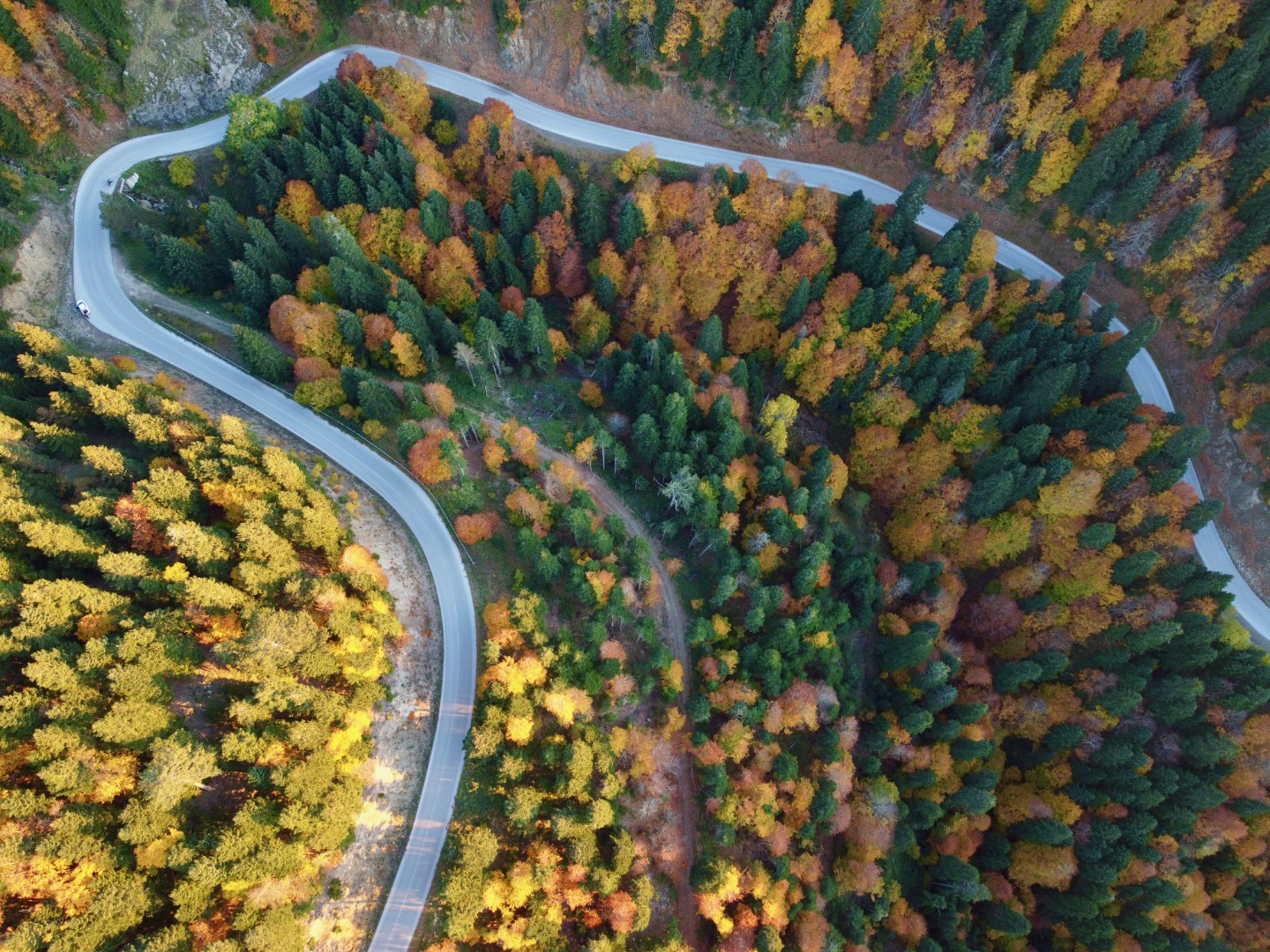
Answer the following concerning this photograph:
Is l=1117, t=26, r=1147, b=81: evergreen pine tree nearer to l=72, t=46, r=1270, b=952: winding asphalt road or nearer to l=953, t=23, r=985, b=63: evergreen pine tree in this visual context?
l=953, t=23, r=985, b=63: evergreen pine tree

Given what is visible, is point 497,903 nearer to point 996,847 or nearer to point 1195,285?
point 996,847

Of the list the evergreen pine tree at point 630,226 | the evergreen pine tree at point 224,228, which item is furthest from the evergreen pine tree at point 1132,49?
the evergreen pine tree at point 224,228

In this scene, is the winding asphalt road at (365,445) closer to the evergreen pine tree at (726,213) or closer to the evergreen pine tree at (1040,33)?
the evergreen pine tree at (726,213)

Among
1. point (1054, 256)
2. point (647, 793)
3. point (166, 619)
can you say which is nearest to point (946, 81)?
point (1054, 256)

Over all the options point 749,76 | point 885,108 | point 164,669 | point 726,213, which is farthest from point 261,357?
point 885,108

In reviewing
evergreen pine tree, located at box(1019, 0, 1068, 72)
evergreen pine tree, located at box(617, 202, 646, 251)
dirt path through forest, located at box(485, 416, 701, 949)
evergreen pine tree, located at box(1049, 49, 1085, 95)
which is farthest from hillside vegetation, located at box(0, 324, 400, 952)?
evergreen pine tree, located at box(1049, 49, 1085, 95)
